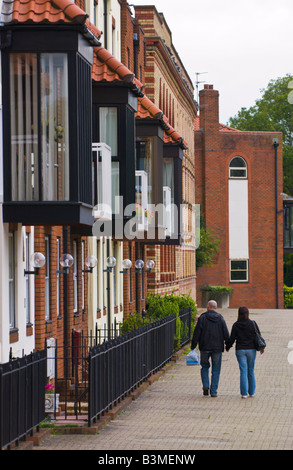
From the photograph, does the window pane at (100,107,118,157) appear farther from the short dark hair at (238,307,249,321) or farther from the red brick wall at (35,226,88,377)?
the short dark hair at (238,307,249,321)

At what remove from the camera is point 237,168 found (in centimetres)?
6844

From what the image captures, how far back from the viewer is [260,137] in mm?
68750

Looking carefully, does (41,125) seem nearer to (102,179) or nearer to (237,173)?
(102,179)

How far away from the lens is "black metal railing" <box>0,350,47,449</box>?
11.7 metres

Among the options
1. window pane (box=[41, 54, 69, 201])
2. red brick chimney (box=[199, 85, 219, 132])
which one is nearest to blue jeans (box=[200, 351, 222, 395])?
window pane (box=[41, 54, 69, 201])

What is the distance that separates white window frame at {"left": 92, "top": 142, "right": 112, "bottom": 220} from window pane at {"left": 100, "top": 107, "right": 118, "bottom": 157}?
1599 mm

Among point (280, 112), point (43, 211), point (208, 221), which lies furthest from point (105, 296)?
point (280, 112)

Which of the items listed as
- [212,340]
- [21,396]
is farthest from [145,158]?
[21,396]

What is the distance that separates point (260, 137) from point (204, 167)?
394cm

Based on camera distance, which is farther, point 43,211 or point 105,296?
point 105,296

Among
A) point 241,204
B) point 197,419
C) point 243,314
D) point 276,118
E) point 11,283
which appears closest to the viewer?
point 197,419

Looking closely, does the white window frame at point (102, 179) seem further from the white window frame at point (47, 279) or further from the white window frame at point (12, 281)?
the white window frame at point (12, 281)

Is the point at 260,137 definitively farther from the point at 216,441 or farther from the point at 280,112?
the point at 216,441

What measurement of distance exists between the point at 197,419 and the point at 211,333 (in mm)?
3332
